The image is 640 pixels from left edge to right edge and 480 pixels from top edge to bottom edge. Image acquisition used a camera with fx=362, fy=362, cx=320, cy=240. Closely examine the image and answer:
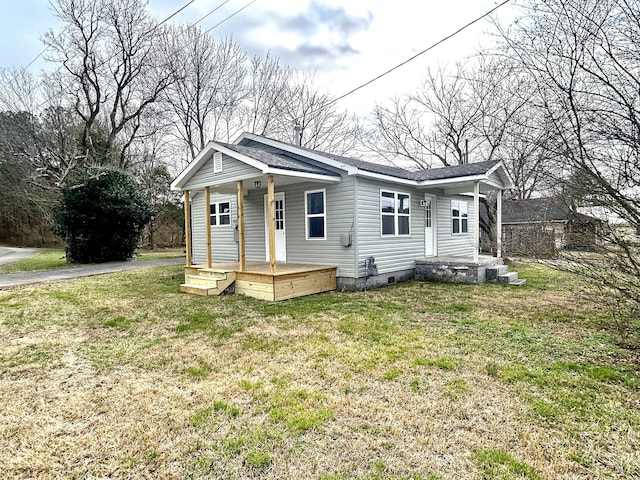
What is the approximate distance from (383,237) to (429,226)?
9.40ft

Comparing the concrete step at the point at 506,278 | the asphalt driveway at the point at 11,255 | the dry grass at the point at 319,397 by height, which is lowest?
the dry grass at the point at 319,397

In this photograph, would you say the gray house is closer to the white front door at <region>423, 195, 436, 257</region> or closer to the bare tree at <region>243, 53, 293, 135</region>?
the white front door at <region>423, 195, 436, 257</region>

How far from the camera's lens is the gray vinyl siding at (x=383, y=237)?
338 inches

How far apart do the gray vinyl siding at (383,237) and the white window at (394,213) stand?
134mm

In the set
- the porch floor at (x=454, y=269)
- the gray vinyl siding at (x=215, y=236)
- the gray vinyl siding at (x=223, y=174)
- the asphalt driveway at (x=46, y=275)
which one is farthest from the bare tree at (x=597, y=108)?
the asphalt driveway at (x=46, y=275)

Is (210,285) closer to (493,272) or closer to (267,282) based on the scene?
(267,282)

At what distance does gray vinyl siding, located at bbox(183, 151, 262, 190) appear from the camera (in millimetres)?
7947

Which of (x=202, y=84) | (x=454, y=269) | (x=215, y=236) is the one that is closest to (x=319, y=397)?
(x=454, y=269)

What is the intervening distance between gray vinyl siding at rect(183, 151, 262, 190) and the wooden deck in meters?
2.12

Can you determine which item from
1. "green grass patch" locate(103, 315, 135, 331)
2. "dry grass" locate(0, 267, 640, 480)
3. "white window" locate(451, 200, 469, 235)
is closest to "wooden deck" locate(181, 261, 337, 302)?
"dry grass" locate(0, 267, 640, 480)

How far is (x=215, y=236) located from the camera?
12188 mm

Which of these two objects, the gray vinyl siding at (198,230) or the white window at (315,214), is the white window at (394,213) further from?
the gray vinyl siding at (198,230)

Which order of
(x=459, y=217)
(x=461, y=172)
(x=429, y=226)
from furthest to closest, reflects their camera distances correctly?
(x=459, y=217) < (x=429, y=226) < (x=461, y=172)

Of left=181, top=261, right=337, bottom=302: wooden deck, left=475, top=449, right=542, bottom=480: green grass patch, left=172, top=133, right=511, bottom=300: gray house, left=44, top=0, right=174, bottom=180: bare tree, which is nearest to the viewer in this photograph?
left=475, top=449, right=542, bottom=480: green grass patch
